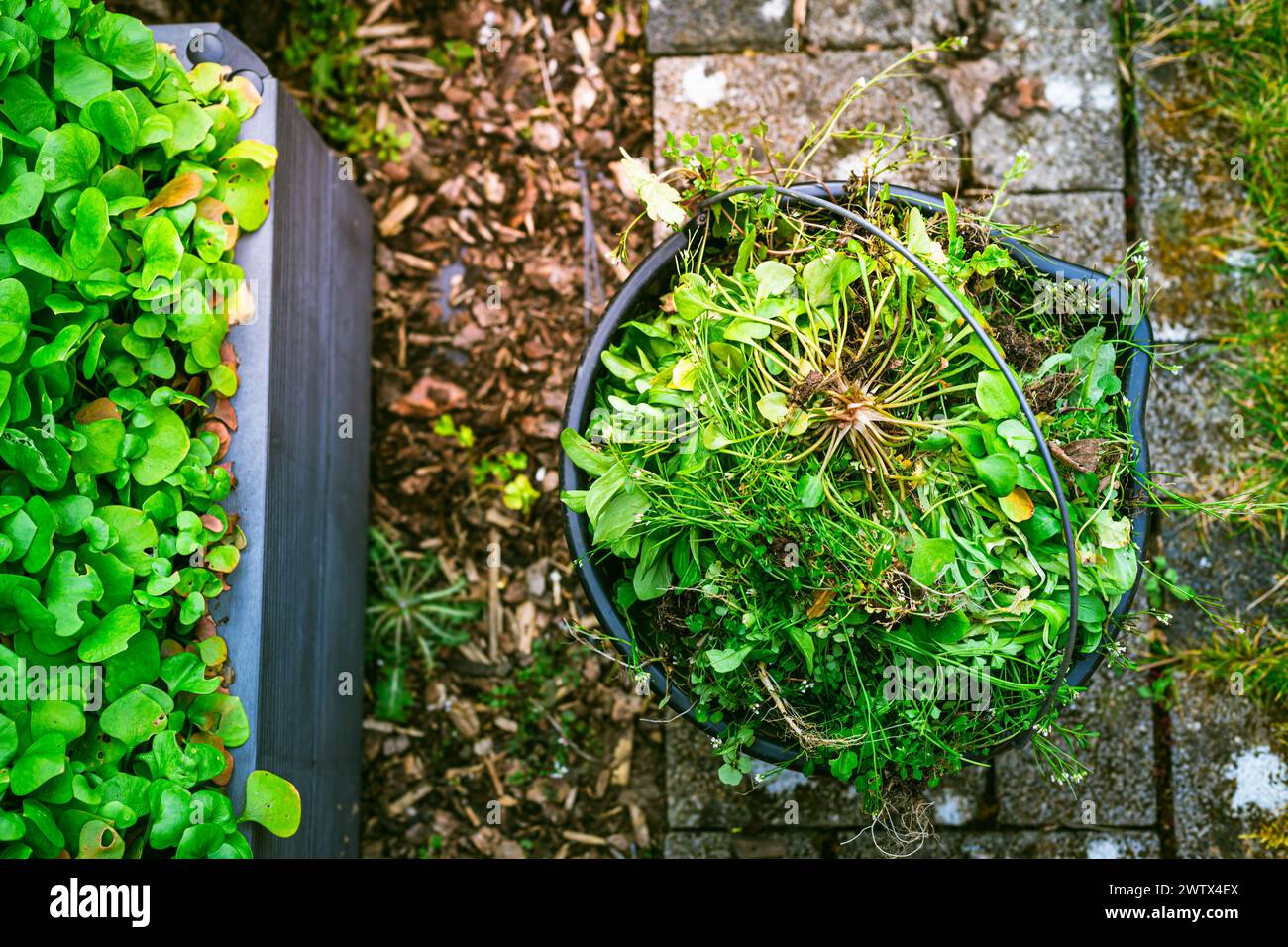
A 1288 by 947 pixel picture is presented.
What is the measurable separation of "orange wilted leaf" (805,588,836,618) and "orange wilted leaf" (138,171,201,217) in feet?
3.85

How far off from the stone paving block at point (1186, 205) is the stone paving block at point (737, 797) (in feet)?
4.24

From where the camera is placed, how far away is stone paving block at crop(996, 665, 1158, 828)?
6.52 feet

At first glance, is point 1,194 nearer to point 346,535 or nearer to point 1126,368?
point 346,535

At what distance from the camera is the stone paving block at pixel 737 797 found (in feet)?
6.52

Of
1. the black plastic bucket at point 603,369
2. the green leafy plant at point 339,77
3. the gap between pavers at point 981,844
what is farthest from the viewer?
the green leafy plant at point 339,77

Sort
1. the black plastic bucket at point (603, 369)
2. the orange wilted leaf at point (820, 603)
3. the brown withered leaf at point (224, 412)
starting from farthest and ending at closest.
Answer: the brown withered leaf at point (224, 412), the black plastic bucket at point (603, 369), the orange wilted leaf at point (820, 603)

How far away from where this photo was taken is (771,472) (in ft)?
4.24

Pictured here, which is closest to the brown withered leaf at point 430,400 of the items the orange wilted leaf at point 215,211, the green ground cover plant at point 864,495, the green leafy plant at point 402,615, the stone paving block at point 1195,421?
the green leafy plant at point 402,615

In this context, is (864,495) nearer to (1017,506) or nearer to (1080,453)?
(1017,506)

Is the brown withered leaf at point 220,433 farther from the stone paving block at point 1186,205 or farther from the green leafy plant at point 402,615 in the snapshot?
the stone paving block at point 1186,205

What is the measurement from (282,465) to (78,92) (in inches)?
26.0

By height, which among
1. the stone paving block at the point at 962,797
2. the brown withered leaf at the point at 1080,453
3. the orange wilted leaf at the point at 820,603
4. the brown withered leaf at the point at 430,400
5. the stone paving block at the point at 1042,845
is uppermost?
the brown withered leaf at the point at 430,400

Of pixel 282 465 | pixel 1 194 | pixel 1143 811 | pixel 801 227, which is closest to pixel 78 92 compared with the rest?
pixel 1 194

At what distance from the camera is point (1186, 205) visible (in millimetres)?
2096
